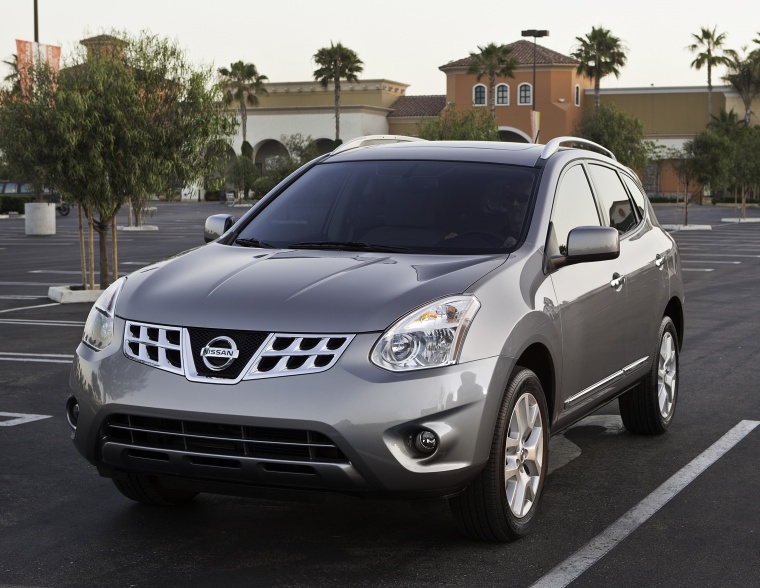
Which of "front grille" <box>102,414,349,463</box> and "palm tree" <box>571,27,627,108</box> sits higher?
"palm tree" <box>571,27,627,108</box>

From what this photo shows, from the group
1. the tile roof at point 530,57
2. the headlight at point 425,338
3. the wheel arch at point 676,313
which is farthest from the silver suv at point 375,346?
the tile roof at point 530,57

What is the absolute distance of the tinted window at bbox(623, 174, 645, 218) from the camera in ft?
24.1

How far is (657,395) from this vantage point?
7.19m

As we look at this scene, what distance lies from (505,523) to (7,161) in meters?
14.0

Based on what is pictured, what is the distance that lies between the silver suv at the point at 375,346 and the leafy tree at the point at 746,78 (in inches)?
3399

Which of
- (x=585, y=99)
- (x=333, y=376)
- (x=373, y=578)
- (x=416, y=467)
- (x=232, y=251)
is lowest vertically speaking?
(x=373, y=578)

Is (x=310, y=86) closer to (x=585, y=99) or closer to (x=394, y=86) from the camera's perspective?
(x=394, y=86)

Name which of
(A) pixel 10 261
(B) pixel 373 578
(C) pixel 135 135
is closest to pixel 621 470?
(B) pixel 373 578

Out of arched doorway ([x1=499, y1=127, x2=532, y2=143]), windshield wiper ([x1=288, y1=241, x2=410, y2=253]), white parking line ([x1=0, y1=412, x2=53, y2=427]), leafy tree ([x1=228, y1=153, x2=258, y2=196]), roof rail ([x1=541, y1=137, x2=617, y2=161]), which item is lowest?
white parking line ([x1=0, y1=412, x2=53, y2=427])

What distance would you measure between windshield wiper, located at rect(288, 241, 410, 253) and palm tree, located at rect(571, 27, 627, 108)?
251 feet

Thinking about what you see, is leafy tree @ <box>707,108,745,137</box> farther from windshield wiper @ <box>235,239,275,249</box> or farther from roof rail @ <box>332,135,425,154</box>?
windshield wiper @ <box>235,239,275,249</box>

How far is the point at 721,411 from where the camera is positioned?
8.12 metres

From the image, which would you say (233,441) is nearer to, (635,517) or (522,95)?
(635,517)

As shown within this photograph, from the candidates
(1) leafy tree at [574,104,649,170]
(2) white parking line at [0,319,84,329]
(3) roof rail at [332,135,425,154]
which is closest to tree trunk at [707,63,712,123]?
(1) leafy tree at [574,104,649,170]
